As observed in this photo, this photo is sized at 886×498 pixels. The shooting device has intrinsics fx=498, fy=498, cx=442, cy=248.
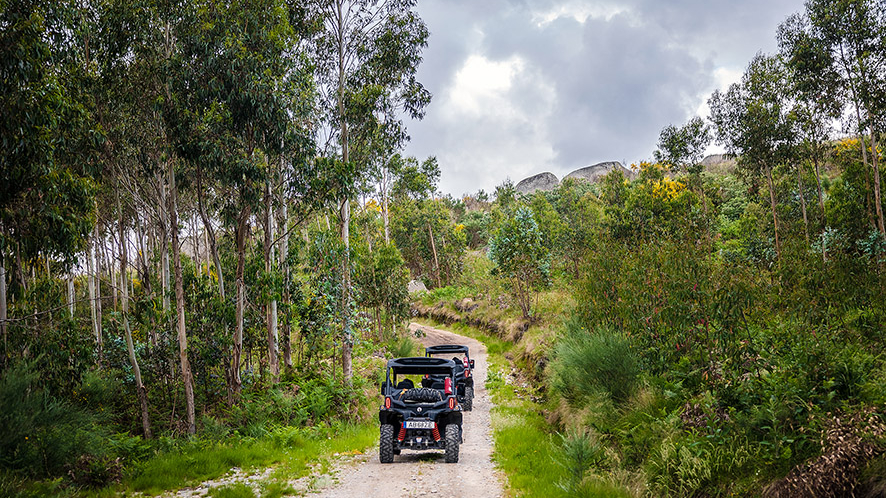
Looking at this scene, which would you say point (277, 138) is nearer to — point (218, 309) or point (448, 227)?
point (218, 309)

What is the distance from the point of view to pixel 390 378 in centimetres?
967

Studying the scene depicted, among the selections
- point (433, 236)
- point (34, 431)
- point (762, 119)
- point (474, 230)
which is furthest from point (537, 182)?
point (34, 431)

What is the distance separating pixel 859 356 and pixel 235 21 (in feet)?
39.2

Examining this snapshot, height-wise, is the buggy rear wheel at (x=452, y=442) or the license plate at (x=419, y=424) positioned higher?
the license plate at (x=419, y=424)

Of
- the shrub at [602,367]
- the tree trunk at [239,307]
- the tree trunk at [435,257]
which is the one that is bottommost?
Result: the shrub at [602,367]

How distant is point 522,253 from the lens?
2344 cm

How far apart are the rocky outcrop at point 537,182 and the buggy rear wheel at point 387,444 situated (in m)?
93.6

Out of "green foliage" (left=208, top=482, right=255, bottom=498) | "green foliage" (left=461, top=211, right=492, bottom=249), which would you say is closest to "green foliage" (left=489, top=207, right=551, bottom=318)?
Result: "green foliage" (left=208, top=482, right=255, bottom=498)

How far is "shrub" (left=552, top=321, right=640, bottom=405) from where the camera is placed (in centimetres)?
912

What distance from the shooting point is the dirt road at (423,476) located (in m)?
7.02

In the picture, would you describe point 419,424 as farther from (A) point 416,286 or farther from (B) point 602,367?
(A) point 416,286

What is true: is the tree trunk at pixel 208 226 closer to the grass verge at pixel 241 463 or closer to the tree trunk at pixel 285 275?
the tree trunk at pixel 285 275

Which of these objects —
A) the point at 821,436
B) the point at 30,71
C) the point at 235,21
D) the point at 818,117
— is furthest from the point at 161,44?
the point at 818,117

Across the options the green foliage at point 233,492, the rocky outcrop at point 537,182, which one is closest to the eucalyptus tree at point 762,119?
the green foliage at point 233,492
